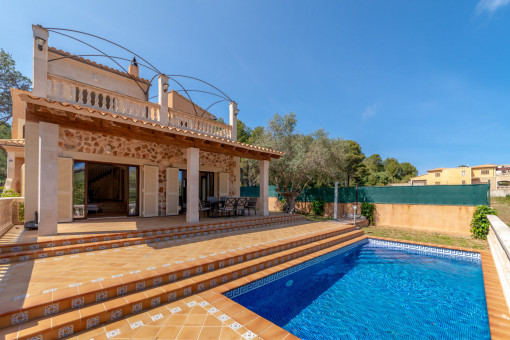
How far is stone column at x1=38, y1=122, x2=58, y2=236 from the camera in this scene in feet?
18.1

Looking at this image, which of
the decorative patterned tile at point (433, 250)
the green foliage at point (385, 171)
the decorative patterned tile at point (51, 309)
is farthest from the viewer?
the green foliage at point (385, 171)

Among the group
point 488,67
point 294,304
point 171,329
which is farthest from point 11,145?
point 488,67

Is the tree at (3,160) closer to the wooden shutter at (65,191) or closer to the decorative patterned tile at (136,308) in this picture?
the wooden shutter at (65,191)

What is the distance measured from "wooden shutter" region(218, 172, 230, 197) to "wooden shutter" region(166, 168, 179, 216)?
2.33 meters

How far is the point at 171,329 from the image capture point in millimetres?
2789

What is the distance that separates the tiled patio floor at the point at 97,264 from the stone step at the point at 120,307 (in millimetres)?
620

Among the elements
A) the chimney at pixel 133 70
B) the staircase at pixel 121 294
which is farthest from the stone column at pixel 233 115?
the staircase at pixel 121 294

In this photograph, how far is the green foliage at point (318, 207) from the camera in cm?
1479

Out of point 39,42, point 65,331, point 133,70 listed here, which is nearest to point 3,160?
point 133,70

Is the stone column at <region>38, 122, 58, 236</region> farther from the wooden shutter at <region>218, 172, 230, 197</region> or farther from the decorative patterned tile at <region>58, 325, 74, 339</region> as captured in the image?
the wooden shutter at <region>218, 172, 230, 197</region>

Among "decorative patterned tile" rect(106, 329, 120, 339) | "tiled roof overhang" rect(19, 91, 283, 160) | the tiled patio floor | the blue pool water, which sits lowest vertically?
the blue pool water

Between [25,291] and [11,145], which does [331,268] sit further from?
[11,145]

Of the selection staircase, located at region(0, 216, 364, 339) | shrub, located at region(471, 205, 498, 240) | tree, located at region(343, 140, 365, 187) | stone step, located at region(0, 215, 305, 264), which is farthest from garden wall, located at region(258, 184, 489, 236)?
tree, located at region(343, 140, 365, 187)

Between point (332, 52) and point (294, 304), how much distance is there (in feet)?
50.2
